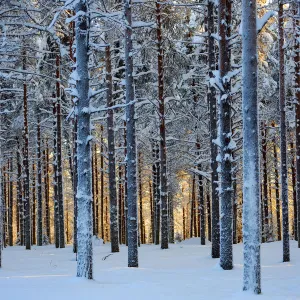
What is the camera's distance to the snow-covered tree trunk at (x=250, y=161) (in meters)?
7.50

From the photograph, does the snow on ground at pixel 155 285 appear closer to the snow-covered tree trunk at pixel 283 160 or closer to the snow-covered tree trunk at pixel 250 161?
the snow-covered tree trunk at pixel 250 161

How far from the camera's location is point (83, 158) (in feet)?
29.8

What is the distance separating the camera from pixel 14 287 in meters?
7.69

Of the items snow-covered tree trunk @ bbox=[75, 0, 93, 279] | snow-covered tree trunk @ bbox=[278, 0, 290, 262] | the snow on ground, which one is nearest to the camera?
the snow on ground

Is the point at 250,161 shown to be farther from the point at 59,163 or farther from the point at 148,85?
the point at 59,163

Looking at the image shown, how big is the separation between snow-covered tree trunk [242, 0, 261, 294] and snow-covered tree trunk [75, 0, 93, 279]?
11.0 feet

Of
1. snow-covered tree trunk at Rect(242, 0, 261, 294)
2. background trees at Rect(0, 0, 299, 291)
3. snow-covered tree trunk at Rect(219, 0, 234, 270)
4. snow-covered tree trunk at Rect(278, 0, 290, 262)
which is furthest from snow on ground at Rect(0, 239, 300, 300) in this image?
snow-covered tree trunk at Rect(278, 0, 290, 262)

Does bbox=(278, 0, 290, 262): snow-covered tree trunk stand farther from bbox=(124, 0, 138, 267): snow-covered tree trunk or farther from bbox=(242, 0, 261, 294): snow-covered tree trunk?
bbox=(242, 0, 261, 294): snow-covered tree trunk

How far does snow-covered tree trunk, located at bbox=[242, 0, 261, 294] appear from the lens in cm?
750

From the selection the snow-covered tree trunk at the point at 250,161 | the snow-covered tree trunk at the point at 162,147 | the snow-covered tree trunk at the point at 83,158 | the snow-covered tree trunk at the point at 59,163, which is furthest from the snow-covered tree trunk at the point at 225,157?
the snow-covered tree trunk at the point at 59,163

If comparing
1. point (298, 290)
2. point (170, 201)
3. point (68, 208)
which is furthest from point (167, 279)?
point (68, 208)

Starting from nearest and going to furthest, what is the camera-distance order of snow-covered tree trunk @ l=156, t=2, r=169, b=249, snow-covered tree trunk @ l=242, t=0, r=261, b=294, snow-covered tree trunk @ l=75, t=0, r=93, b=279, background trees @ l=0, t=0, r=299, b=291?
1. snow-covered tree trunk @ l=242, t=0, r=261, b=294
2. snow-covered tree trunk @ l=75, t=0, r=93, b=279
3. background trees @ l=0, t=0, r=299, b=291
4. snow-covered tree trunk @ l=156, t=2, r=169, b=249

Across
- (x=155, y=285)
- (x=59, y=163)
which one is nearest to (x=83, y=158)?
(x=155, y=285)

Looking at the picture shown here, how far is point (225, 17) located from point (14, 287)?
8953 mm
